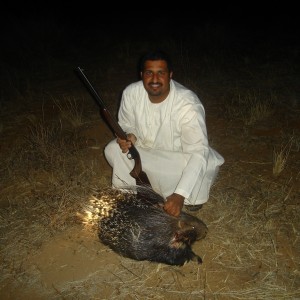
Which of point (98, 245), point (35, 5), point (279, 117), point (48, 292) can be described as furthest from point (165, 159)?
point (35, 5)

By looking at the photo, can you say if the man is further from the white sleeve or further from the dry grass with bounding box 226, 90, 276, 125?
the dry grass with bounding box 226, 90, 276, 125

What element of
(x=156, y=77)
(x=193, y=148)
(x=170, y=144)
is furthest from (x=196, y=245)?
(x=156, y=77)

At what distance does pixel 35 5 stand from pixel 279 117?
1293 cm

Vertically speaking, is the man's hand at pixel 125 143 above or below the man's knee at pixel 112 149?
above

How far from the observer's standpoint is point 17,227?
10.5 ft

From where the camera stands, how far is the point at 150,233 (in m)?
2.73

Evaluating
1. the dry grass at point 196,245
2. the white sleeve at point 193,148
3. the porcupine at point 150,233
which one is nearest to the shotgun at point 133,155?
the porcupine at point 150,233

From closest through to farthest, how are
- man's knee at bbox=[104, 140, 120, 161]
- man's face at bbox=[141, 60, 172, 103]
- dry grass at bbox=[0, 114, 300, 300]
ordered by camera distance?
dry grass at bbox=[0, 114, 300, 300] < man's face at bbox=[141, 60, 172, 103] < man's knee at bbox=[104, 140, 120, 161]

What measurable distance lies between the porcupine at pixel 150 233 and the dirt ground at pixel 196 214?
0.08 m

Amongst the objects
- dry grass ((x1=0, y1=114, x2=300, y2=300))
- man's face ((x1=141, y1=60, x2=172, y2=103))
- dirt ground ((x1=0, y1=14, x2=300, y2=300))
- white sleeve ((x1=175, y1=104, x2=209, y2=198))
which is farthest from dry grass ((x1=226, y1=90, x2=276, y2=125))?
man's face ((x1=141, y1=60, x2=172, y2=103))

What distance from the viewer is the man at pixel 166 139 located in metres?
2.74

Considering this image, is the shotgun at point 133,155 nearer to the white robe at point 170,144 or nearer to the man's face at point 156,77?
the white robe at point 170,144

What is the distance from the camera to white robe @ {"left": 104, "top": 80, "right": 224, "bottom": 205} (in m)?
2.80

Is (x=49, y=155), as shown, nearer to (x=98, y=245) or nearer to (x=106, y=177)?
(x=106, y=177)
